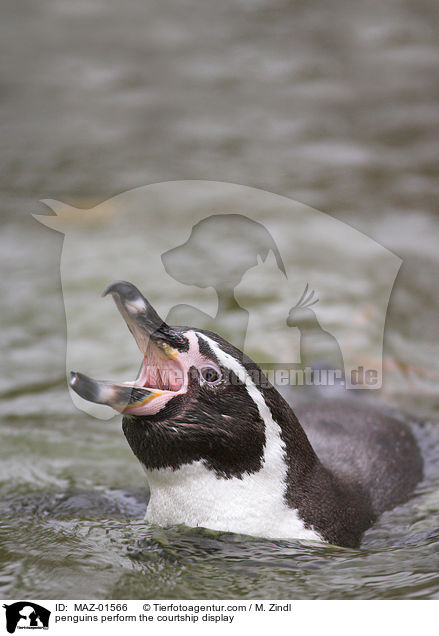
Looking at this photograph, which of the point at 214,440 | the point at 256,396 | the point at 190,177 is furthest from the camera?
the point at 190,177

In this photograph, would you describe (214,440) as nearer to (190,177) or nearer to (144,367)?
(144,367)

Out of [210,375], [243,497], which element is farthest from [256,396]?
[243,497]

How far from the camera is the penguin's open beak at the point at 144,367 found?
3.59 meters

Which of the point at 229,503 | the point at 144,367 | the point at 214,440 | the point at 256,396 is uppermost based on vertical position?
the point at 144,367

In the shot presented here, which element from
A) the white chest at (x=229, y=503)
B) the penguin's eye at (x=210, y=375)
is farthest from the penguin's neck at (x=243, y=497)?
the penguin's eye at (x=210, y=375)

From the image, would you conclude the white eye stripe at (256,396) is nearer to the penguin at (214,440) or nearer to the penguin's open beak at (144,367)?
the penguin at (214,440)

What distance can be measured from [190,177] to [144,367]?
5859mm

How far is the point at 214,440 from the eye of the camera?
3.82m

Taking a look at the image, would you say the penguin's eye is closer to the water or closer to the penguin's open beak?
the penguin's open beak

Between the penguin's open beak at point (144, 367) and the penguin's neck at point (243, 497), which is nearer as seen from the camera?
the penguin's open beak at point (144, 367)

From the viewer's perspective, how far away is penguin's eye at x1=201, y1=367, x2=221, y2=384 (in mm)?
3834

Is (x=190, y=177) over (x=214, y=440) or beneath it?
over

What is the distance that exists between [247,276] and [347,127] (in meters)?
3.24
